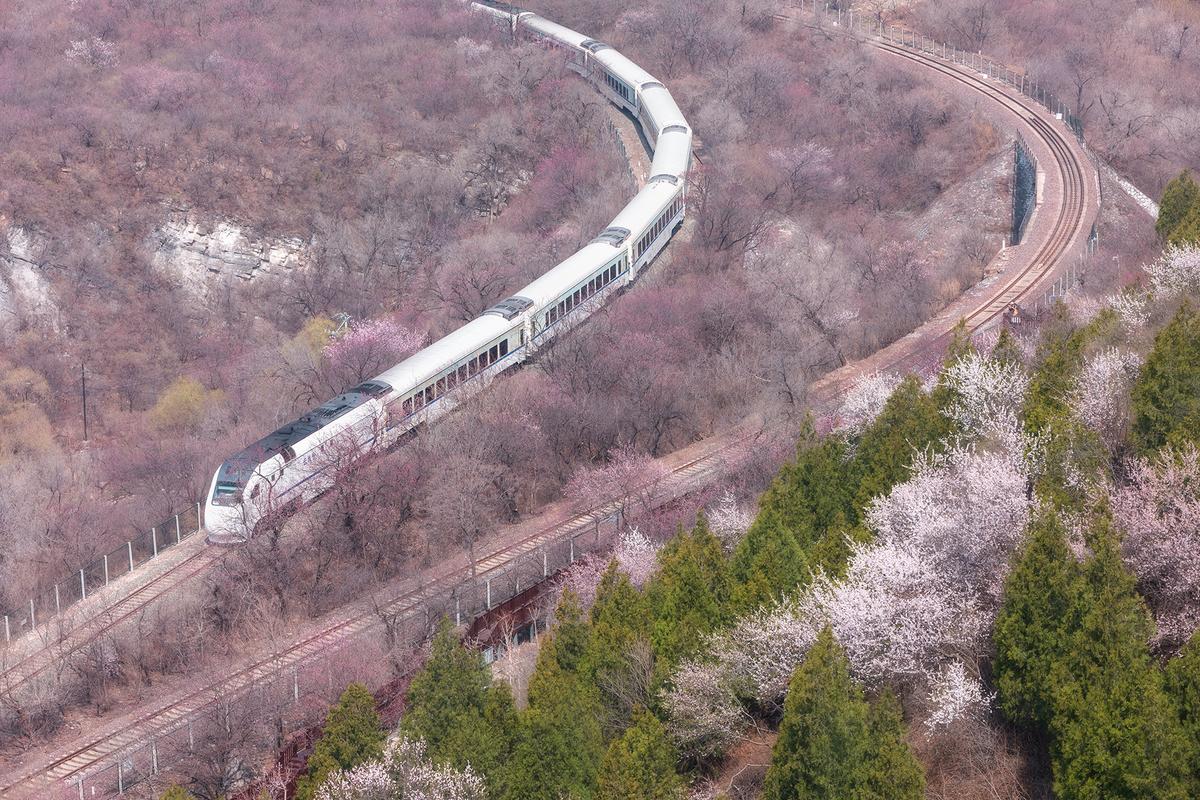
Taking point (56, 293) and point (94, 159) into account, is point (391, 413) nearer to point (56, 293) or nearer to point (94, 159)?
point (56, 293)

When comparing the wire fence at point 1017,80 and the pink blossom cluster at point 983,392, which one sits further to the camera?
the wire fence at point 1017,80

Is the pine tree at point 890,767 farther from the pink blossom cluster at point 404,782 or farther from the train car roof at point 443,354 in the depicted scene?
the train car roof at point 443,354

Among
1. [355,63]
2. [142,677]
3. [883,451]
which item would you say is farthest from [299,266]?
[883,451]

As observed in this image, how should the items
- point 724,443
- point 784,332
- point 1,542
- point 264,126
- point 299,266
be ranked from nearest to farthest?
point 1,542
point 724,443
point 784,332
point 299,266
point 264,126

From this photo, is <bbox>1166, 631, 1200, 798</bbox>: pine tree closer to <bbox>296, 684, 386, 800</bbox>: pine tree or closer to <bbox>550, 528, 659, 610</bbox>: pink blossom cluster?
<bbox>296, 684, 386, 800</bbox>: pine tree

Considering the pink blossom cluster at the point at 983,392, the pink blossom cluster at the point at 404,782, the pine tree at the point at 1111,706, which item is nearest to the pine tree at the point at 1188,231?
the pink blossom cluster at the point at 983,392

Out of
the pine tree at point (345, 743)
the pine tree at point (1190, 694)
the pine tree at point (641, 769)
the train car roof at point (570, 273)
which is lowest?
the train car roof at point (570, 273)
